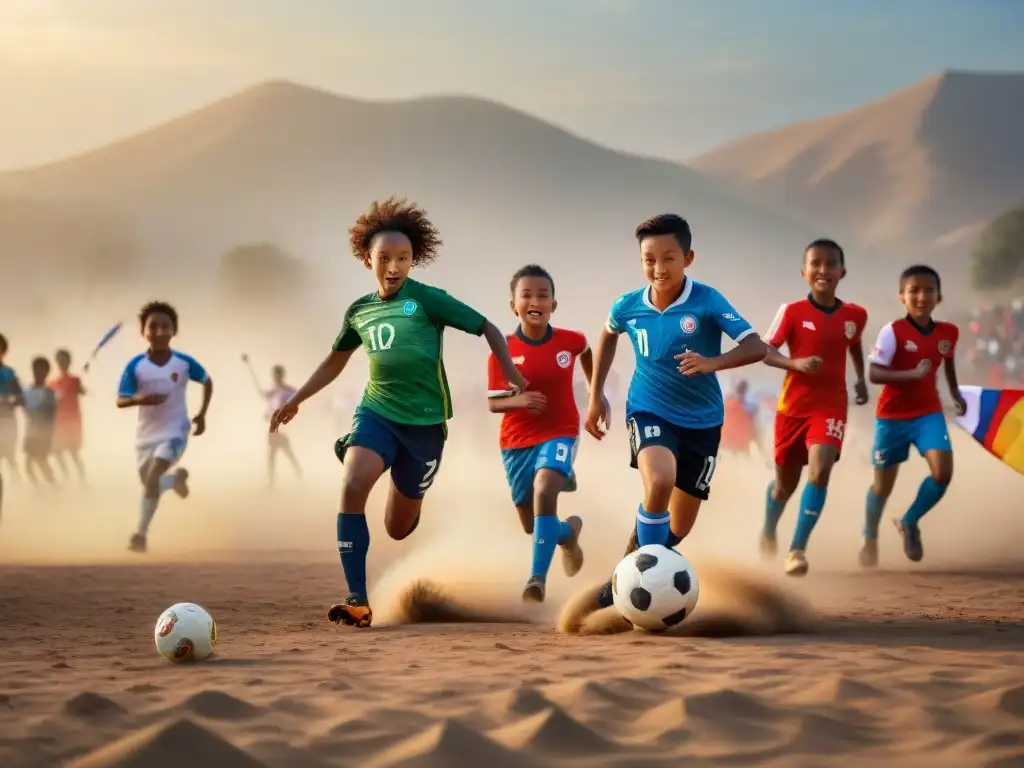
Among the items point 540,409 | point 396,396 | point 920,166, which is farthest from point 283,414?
point 920,166

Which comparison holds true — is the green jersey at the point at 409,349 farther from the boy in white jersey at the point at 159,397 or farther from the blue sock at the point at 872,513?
the boy in white jersey at the point at 159,397

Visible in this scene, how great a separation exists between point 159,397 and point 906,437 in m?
6.24

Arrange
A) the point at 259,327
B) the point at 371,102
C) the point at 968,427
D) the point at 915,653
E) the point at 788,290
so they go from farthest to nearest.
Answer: the point at 371,102
the point at 788,290
the point at 259,327
the point at 968,427
the point at 915,653

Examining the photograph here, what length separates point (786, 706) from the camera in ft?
14.3

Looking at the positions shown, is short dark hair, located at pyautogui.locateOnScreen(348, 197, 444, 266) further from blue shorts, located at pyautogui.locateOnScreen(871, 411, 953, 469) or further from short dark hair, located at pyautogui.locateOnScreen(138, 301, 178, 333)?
short dark hair, located at pyautogui.locateOnScreen(138, 301, 178, 333)

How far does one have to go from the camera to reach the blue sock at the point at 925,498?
10.2 meters

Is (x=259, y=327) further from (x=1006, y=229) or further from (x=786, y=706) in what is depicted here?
(x=786, y=706)

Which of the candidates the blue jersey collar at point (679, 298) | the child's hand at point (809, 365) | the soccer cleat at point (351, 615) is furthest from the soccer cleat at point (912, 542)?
the soccer cleat at point (351, 615)

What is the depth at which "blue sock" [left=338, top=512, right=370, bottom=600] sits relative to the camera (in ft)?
23.4

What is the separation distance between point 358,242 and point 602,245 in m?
123

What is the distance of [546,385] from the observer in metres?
8.49

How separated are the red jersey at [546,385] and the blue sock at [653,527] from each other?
5.93 feet

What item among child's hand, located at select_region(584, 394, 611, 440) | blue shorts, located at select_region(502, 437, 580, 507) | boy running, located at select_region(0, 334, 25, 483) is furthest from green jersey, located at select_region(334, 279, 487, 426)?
boy running, located at select_region(0, 334, 25, 483)

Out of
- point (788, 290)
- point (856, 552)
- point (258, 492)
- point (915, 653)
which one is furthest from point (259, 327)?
point (915, 653)
